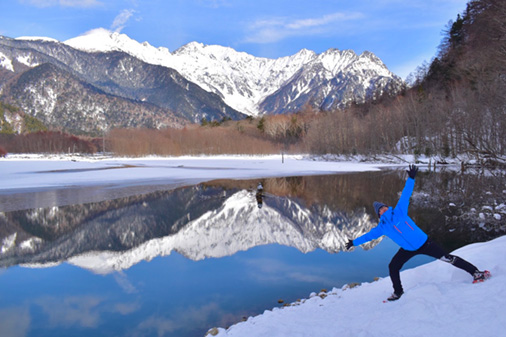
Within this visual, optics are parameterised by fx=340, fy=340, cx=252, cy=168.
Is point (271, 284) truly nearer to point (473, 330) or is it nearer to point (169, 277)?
point (169, 277)

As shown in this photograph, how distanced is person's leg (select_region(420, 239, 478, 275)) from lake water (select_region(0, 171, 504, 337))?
8.35 ft

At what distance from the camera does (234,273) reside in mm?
7531

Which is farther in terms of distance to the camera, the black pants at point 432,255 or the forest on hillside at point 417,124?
the forest on hillside at point 417,124

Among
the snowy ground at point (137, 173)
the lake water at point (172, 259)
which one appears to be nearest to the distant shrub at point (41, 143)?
the snowy ground at point (137, 173)

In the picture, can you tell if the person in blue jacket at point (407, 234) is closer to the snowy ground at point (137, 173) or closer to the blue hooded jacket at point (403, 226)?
the blue hooded jacket at point (403, 226)

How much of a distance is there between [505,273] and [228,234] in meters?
7.54

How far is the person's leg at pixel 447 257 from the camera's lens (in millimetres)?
4312

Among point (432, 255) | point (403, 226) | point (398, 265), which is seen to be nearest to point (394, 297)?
point (398, 265)

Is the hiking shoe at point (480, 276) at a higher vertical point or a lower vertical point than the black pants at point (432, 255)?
lower

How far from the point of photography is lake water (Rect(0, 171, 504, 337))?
570 centimetres

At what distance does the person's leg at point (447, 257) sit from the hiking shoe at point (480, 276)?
47mm

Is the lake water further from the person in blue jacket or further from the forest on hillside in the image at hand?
the forest on hillside

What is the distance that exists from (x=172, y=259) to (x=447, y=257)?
620cm

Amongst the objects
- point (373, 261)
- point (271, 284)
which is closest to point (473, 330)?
point (271, 284)
